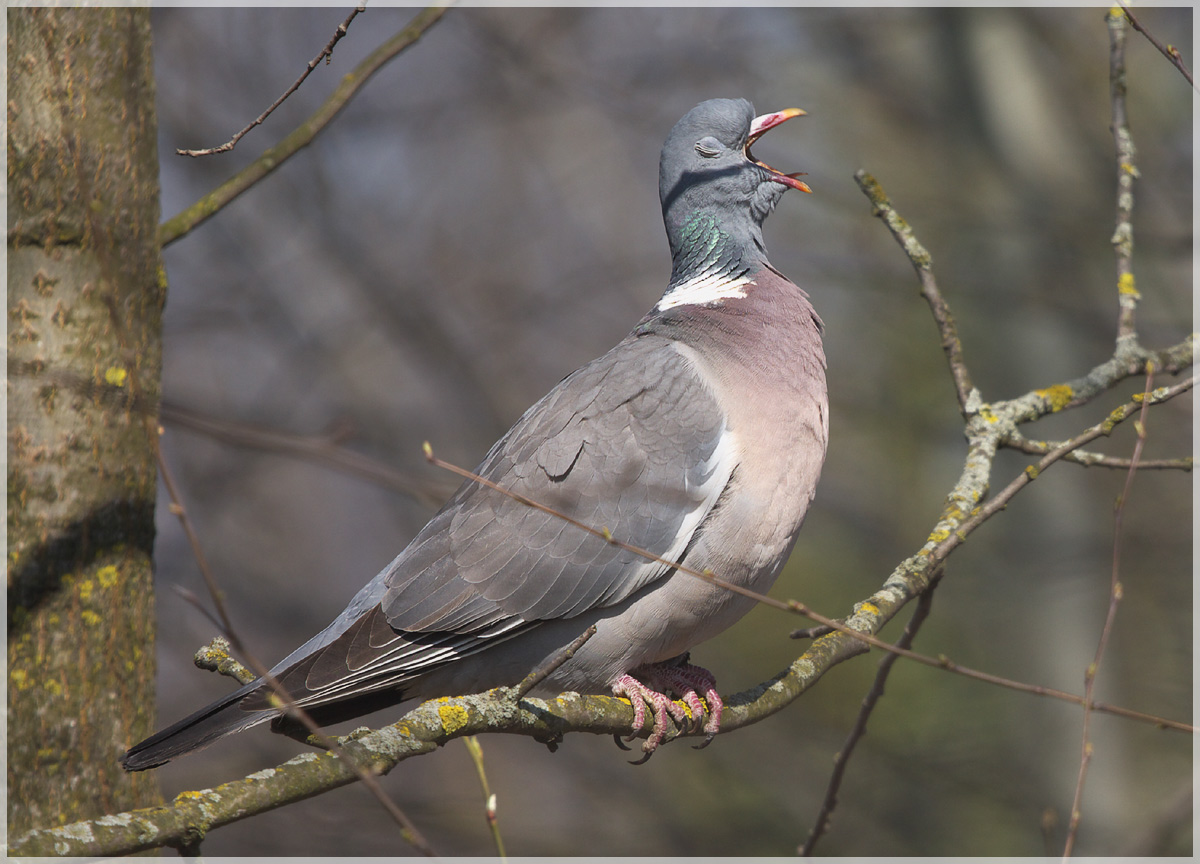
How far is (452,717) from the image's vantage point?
201cm

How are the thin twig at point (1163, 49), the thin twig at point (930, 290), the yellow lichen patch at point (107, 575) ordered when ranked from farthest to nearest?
the thin twig at point (930, 290) < the yellow lichen patch at point (107, 575) < the thin twig at point (1163, 49)

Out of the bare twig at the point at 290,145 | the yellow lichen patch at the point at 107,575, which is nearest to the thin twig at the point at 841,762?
the yellow lichen patch at the point at 107,575

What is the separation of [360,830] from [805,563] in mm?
3759

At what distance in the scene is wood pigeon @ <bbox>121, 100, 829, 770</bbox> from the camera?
2.94m

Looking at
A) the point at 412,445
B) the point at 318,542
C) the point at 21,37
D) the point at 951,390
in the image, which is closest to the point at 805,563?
the point at 951,390

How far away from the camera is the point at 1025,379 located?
7.57m

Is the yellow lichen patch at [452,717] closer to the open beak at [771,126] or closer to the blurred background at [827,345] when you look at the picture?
the open beak at [771,126]

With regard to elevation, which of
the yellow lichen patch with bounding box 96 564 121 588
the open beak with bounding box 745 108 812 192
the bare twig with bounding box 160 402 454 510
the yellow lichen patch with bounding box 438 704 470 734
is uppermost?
the open beak with bounding box 745 108 812 192

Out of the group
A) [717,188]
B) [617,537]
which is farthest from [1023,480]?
[717,188]

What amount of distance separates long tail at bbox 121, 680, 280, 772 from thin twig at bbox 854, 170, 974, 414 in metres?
2.35

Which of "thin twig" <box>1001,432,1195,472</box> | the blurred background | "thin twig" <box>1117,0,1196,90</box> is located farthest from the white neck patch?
the blurred background

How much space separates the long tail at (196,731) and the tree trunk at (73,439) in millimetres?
249

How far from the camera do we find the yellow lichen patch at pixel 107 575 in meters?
2.64

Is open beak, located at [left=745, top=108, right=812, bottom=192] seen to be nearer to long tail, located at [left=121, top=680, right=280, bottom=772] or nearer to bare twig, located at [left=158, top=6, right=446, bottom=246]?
bare twig, located at [left=158, top=6, right=446, bottom=246]
